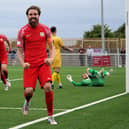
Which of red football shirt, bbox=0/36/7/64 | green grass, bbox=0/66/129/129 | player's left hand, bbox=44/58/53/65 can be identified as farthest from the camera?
red football shirt, bbox=0/36/7/64

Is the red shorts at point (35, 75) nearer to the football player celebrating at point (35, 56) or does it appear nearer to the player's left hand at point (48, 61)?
the football player celebrating at point (35, 56)

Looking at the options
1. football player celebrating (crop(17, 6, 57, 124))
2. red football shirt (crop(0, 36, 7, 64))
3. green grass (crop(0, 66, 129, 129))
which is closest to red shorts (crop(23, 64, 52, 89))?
football player celebrating (crop(17, 6, 57, 124))

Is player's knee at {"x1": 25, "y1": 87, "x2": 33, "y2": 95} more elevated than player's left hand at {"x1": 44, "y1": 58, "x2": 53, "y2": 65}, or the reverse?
player's left hand at {"x1": 44, "y1": 58, "x2": 53, "y2": 65}

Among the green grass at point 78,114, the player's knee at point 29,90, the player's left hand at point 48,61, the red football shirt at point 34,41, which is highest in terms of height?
the red football shirt at point 34,41

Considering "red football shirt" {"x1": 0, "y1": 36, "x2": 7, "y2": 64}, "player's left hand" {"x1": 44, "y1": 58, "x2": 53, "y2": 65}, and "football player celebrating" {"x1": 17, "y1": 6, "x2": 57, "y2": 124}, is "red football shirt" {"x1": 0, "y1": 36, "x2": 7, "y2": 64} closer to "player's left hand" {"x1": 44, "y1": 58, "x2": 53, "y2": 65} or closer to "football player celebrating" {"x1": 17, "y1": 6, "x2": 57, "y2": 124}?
"football player celebrating" {"x1": 17, "y1": 6, "x2": 57, "y2": 124}

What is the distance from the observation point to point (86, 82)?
65.3ft

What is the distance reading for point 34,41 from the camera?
9.50 meters

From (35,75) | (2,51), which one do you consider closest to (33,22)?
(35,75)

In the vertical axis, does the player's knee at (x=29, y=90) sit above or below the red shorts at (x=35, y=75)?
below

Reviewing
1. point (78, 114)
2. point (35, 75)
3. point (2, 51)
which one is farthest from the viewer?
point (2, 51)

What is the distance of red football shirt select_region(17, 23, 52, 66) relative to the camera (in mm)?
9492

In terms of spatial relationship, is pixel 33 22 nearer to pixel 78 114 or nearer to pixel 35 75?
pixel 35 75

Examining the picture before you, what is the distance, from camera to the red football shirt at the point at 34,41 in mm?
9492

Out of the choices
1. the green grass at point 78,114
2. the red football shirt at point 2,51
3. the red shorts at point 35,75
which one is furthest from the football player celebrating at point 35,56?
the red football shirt at point 2,51
